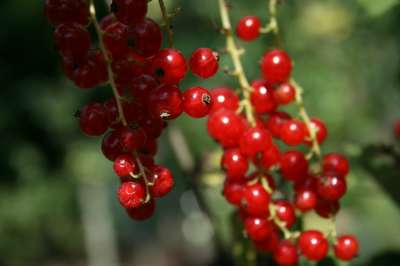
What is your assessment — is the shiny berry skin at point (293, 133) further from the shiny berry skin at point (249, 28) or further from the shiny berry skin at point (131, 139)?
the shiny berry skin at point (131, 139)

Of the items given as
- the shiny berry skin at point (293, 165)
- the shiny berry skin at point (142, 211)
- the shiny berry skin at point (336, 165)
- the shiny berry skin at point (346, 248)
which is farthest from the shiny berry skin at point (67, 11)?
the shiny berry skin at point (346, 248)

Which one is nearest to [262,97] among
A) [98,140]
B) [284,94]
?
[284,94]

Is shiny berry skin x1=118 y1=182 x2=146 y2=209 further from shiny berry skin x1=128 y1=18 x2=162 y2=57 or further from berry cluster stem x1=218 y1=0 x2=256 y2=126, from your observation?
berry cluster stem x1=218 y1=0 x2=256 y2=126

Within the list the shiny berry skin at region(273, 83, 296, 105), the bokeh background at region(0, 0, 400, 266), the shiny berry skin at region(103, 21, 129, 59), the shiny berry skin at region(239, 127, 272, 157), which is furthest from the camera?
the bokeh background at region(0, 0, 400, 266)

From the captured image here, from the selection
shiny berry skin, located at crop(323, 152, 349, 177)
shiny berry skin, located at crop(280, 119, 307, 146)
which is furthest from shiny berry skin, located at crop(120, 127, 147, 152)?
shiny berry skin, located at crop(323, 152, 349, 177)

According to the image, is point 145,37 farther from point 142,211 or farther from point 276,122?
point 276,122

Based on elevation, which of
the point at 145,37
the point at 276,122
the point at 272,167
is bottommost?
the point at 272,167
